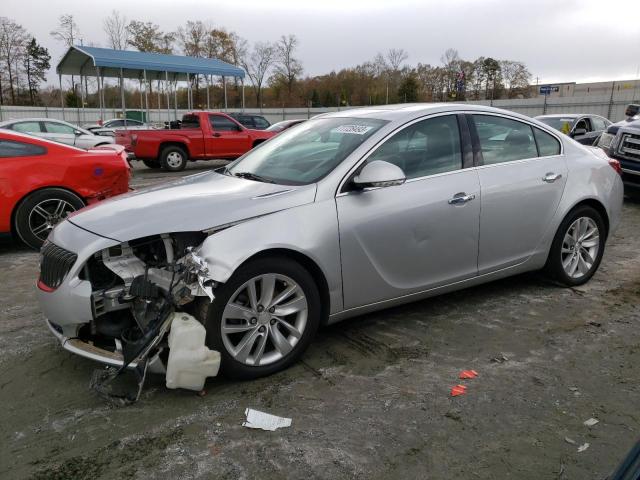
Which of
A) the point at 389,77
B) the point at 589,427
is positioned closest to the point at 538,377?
the point at 589,427

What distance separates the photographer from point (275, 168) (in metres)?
4.03

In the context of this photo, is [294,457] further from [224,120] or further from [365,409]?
[224,120]

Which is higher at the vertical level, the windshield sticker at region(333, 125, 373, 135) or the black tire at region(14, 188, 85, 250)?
the windshield sticker at region(333, 125, 373, 135)

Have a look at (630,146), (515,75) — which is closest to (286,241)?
(630,146)

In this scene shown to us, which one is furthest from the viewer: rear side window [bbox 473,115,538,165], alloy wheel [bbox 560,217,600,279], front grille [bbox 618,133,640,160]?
front grille [bbox 618,133,640,160]


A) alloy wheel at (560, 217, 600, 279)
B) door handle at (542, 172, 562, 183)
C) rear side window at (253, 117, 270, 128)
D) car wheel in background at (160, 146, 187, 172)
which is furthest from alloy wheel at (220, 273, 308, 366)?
rear side window at (253, 117, 270, 128)

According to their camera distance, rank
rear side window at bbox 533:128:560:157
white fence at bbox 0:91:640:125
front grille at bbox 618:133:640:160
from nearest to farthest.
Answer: rear side window at bbox 533:128:560:157 → front grille at bbox 618:133:640:160 → white fence at bbox 0:91:640:125

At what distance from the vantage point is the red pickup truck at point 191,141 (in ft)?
50.1

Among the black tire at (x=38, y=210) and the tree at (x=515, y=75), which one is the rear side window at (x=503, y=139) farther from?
the tree at (x=515, y=75)

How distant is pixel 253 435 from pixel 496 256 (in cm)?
245

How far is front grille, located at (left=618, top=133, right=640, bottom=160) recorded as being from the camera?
29.6 feet

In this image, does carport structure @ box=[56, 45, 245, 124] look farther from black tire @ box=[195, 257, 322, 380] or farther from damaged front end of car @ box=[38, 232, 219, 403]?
black tire @ box=[195, 257, 322, 380]

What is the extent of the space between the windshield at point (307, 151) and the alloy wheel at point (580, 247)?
2100 millimetres

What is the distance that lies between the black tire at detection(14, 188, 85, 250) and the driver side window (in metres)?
4.30
